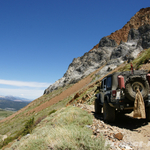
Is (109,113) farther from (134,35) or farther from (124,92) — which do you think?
(134,35)

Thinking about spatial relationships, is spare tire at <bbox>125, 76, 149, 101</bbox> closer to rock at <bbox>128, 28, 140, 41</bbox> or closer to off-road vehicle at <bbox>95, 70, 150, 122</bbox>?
off-road vehicle at <bbox>95, 70, 150, 122</bbox>

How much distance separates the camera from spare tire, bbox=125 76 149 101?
5.39m

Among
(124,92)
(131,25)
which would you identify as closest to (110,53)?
(131,25)

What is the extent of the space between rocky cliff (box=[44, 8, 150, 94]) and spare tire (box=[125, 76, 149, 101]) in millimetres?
37362

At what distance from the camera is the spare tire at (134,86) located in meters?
5.39

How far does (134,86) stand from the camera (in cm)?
542

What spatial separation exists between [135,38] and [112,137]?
61.4 meters

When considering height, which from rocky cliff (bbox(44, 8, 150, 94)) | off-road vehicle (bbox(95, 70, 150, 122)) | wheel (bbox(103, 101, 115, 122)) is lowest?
wheel (bbox(103, 101, 115, 122))

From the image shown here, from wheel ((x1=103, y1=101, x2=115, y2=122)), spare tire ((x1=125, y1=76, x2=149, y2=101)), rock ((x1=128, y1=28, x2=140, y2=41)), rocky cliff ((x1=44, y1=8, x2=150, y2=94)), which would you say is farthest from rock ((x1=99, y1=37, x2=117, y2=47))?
spare tire ((x1=125, y1=76, x2=149, y2=101))

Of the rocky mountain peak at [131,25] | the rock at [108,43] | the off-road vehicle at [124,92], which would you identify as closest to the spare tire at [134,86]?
the off-road vehicle at [124,92]

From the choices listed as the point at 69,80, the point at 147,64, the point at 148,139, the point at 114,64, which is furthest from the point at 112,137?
the point at 69,80

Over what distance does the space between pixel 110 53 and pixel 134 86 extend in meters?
57.6

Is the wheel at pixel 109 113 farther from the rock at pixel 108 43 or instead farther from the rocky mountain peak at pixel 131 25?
the rocky mountain peak at pixel 131 25

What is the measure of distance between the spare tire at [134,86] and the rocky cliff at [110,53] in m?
37.4
